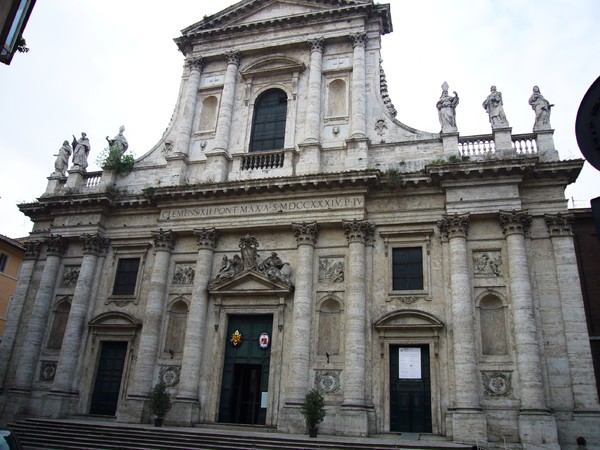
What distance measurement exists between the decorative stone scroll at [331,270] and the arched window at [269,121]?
5.54 meters

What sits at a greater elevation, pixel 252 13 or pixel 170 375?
pixel 252 13

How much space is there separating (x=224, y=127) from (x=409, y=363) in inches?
463

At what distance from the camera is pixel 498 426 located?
15086mm

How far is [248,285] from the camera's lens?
62.0 feet

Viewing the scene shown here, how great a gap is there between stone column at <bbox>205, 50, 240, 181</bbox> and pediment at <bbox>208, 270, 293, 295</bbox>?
13.7ft

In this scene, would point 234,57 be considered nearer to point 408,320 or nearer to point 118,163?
point 118,163

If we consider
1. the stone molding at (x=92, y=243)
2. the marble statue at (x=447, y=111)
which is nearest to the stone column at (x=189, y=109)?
the stone molding at (x=92, y=243)

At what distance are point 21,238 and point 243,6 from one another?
22225 millimetres

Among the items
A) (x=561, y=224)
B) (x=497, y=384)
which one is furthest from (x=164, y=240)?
(x=561, y=224)

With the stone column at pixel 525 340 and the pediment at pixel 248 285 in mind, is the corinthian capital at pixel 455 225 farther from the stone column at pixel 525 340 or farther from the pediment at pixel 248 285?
the pediment at pixel 248 285

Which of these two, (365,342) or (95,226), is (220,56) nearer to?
(95,226)

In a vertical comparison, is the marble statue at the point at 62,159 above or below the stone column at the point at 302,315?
above

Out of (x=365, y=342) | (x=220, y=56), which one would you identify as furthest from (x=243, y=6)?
(x=365, y=342)

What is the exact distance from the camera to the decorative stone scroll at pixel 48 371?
19.9 metres
